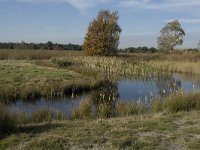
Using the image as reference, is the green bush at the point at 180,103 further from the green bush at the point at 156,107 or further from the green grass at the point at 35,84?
the green grass at the point at 35,84

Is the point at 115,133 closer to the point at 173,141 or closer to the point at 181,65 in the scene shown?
→ the point at 173,141

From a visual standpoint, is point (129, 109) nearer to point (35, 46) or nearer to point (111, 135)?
point (111, 135)

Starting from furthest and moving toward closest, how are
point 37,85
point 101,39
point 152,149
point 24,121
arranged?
point 101,39, point 37,85, point 24,121, point 152,149

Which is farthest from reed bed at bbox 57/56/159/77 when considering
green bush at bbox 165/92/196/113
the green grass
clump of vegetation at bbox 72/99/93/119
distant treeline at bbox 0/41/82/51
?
distant treeline at bbox 0/41/82/51

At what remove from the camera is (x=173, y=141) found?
7621 mm

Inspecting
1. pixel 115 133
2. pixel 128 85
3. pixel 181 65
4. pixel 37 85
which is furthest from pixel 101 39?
pixel 115 133

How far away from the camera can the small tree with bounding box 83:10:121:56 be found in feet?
155

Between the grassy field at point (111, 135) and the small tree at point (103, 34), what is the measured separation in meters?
37.8

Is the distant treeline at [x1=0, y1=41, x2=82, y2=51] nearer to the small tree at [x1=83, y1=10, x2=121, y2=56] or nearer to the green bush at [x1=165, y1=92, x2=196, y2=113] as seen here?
the small tree at [x1=83, y1=10, x2=121, y2=56]

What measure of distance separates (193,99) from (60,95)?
8.12 meters

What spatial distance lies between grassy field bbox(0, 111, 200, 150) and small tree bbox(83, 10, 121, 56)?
37.8 meters

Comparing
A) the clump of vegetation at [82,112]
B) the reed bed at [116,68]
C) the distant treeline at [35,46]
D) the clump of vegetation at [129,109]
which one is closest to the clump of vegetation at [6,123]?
the clump of vegetation at [82,112]

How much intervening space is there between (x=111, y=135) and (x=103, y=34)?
3970 cm

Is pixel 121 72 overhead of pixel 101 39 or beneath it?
beneath
